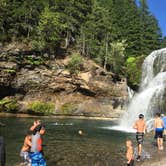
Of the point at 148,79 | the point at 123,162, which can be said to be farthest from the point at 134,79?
the point at 123,162

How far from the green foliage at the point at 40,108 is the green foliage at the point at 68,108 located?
167 centimetres

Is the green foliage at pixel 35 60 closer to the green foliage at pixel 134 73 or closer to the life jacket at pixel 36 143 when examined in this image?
the green foliage at pixel 134 73

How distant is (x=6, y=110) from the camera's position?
182ft

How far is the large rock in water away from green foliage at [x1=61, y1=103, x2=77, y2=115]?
10.1 inches

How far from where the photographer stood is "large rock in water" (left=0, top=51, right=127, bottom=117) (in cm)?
5700

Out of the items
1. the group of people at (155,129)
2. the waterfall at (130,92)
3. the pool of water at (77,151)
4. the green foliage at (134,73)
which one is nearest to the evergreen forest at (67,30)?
the green foliage at (134,73)

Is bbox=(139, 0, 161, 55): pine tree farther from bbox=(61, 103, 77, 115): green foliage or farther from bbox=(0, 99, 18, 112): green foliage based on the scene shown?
bbox=(0, 99, 18, 112): green foliage

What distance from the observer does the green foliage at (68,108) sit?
5678cm

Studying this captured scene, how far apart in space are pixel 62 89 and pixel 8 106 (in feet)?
30.7

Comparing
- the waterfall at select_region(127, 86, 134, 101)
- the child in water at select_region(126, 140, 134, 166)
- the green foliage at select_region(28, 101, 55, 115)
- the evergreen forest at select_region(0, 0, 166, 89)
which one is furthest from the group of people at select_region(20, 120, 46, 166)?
the waterfall at select_region(127, 86, 134, 101)

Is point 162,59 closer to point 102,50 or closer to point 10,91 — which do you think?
point 102,50

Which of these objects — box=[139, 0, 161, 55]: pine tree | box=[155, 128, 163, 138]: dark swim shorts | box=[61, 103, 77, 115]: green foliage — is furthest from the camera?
box=[139, 0, 161, 55]: pine tree

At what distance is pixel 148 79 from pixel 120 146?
3858 centimetres

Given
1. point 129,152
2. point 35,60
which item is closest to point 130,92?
point 35,60
